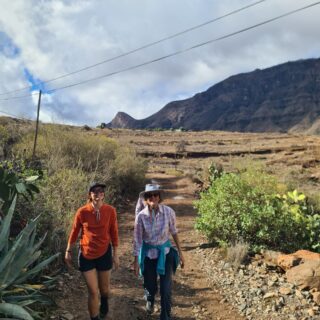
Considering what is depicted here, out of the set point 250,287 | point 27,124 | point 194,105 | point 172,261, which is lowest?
point 250,287

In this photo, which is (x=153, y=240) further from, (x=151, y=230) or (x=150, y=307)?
(x=150, y=307)

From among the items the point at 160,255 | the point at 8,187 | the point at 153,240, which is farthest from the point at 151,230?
the point at 8,187

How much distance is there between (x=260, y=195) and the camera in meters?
9.66

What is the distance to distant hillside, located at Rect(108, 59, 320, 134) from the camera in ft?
456

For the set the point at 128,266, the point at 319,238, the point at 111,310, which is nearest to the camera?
the point at 111,310

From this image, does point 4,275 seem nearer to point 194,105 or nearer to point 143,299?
point 143,299

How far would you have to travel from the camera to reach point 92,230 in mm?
5109

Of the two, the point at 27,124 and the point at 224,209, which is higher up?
the point at 27,124

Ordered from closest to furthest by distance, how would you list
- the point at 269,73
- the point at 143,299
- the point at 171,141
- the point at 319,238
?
the point at 143,299
the point at 319,238
the point at 171,141
the point at 269,73

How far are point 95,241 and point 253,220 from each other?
4.44m

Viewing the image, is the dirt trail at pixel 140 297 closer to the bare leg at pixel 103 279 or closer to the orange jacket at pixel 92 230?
the bare leg at pixel 103 279

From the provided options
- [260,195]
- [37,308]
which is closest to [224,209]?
[260,195]

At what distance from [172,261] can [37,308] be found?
1720 millimetres

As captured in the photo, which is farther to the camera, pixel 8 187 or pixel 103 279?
pixel 8 187
